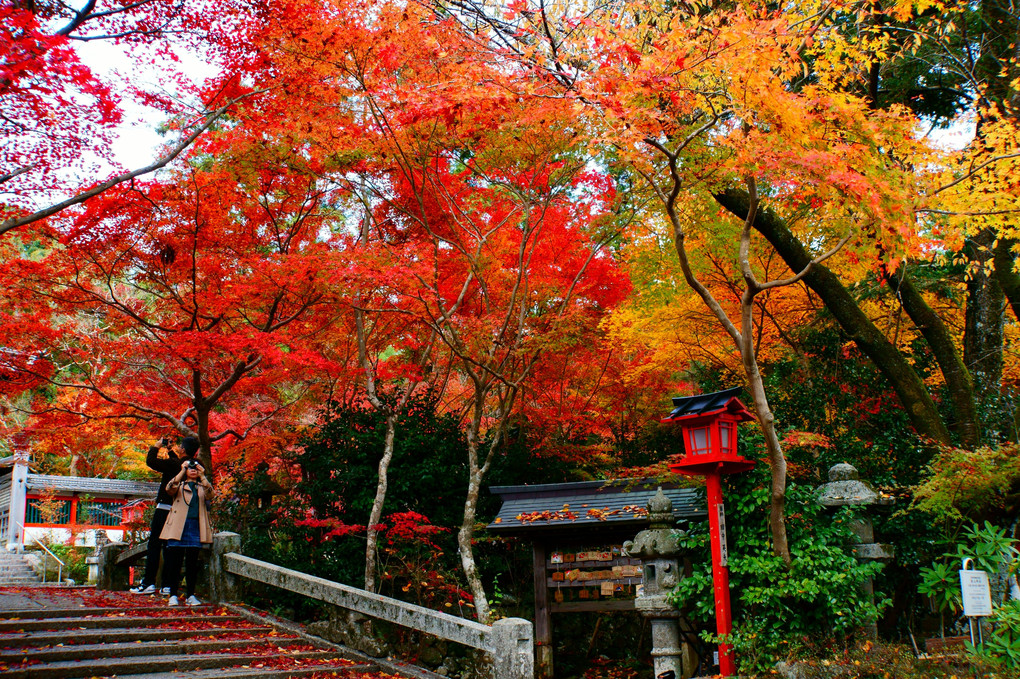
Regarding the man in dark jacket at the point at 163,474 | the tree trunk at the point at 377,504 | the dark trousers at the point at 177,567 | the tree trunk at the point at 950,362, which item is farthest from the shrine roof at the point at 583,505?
the man in dark jacket at the point at 163,474

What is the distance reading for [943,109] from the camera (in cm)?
1312

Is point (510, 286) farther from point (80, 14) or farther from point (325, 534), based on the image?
point (80, 14)

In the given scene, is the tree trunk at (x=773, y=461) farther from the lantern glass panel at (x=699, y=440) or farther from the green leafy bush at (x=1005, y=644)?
the green leafy bush at (x=1005, y=644)

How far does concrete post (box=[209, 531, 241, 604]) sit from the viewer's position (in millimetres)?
8484

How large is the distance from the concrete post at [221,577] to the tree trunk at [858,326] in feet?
27.3

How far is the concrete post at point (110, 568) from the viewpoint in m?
10.2

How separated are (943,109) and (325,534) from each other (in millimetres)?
13595

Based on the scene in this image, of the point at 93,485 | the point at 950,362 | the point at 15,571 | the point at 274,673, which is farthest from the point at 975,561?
the point at 93,485

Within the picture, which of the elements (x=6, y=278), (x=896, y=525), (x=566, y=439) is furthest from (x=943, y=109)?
(x=6, y=278)

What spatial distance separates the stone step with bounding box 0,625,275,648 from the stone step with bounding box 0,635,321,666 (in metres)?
0.07

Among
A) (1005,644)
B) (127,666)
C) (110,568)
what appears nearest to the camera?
(127,666)

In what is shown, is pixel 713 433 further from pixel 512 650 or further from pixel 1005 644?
pixel 512 650

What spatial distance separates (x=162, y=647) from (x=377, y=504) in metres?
5.21

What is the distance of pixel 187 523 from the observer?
7887 millimetres
